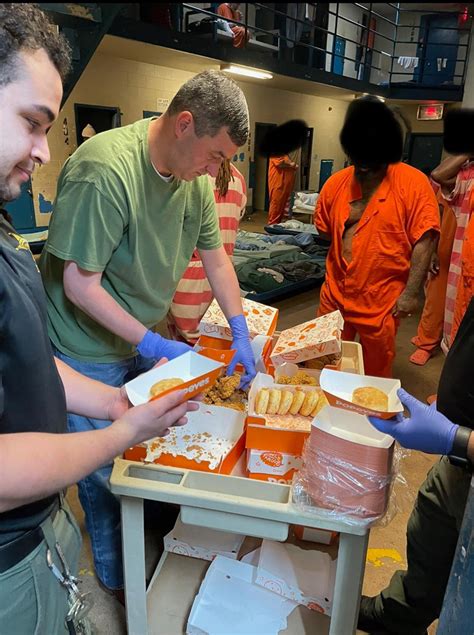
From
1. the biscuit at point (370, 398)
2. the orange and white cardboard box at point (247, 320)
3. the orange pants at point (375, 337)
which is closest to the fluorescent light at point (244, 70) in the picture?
the orange pants at point (375, 337)

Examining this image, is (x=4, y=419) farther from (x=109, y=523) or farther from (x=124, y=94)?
(x=124, y=94)

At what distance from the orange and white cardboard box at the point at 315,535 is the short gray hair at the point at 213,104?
124 cm

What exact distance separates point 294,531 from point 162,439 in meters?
0.63

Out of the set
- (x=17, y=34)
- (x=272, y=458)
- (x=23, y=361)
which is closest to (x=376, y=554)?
(x=272, y=458)

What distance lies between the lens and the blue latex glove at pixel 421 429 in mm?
1003

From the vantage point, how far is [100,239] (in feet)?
4.21

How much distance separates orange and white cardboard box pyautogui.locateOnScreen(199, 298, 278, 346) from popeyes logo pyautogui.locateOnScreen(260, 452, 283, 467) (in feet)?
1.97

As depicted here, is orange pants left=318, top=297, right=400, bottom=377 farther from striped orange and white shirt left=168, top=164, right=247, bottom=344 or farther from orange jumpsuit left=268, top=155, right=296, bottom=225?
orange jumpsuit left=268, top=155, right=296, bottom=225

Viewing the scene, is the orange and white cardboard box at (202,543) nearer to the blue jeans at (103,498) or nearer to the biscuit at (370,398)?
the blue jeans at (103,498)

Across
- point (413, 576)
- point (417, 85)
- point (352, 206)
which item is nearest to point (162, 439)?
point (413, 576)

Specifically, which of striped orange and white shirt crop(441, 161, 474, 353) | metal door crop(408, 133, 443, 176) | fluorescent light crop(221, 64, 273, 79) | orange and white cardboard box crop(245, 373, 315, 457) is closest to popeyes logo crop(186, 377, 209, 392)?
orange and white cardboard box crop(245, 373, 315, 457)

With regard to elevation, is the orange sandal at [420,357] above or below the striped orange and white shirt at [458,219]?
below

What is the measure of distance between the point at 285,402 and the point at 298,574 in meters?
0.57

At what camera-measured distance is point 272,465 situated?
1.14m
